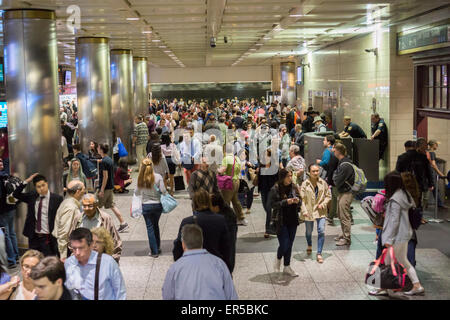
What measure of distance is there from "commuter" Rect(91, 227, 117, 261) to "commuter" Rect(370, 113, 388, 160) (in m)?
10.9

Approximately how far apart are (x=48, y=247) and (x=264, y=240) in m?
3.77

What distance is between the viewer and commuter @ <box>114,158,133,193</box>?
45.9 ft

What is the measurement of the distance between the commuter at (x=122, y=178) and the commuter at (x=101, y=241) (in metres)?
8.36

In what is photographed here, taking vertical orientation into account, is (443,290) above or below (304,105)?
below

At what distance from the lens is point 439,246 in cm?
981

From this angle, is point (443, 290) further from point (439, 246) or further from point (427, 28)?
point (427, 28)

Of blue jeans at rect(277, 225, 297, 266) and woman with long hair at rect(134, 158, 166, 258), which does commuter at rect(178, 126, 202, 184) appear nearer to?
woman with long hair at rect(134, 158, 166, 258)

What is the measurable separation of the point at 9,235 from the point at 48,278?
5194mm

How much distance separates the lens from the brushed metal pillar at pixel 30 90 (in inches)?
389

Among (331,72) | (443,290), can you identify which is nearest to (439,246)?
(443,290)

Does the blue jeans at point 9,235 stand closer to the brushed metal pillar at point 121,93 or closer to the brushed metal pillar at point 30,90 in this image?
the brushed metal pillar at point 30,90

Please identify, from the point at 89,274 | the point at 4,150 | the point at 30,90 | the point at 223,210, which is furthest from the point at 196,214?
the point at 4,150

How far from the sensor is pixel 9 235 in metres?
9.17

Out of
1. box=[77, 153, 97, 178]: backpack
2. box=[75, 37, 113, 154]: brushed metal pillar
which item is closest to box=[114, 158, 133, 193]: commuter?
box=[75, 37, 113, 154]: brushed metal pillar
